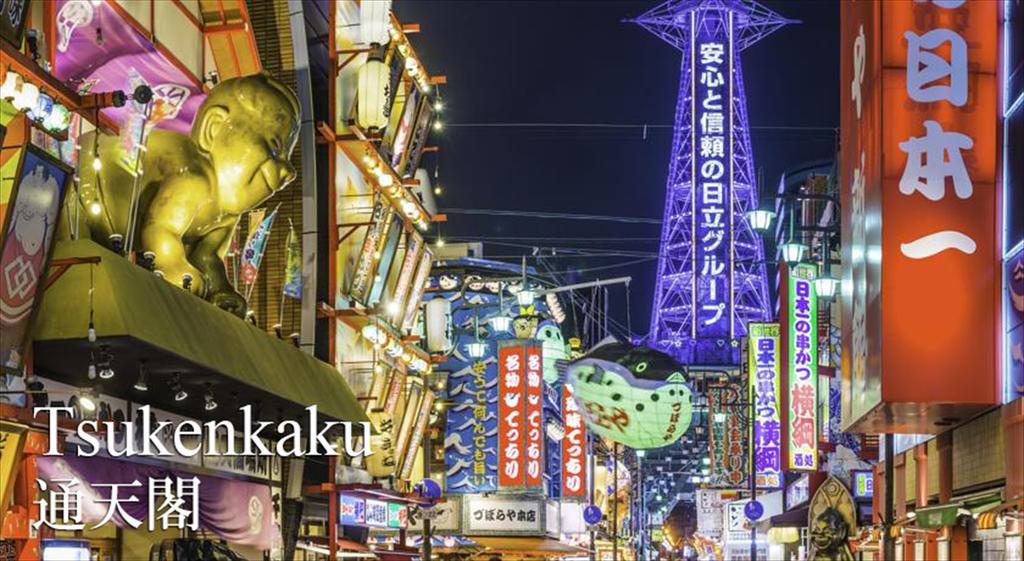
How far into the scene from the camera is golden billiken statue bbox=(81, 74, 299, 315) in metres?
18.3

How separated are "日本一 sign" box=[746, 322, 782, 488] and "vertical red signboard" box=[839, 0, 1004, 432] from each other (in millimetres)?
22248

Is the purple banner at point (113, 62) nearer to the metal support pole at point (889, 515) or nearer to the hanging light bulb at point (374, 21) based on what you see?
the hanging light bulb at point (374, 21)

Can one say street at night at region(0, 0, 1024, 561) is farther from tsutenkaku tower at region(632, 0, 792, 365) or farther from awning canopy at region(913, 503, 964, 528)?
tsutenkaku tower at region(632, 0, 792, 365)

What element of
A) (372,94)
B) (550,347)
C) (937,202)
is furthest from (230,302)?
(550,347)

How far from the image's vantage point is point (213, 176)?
739 inches

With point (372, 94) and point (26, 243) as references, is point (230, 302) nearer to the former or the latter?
point (26, 243)

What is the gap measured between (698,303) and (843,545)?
63.2 m

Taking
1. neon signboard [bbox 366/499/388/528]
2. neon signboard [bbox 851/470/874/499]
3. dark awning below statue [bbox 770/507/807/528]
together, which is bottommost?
dark awning below statue [bbox 770/507/807/528]

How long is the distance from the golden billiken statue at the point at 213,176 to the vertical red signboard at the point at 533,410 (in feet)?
77.9

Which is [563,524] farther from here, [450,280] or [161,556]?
[161,556]

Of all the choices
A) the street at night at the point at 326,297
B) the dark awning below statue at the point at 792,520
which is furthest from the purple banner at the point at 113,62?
the dark awning below statue at the point at 792,520

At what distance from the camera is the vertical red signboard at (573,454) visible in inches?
2045

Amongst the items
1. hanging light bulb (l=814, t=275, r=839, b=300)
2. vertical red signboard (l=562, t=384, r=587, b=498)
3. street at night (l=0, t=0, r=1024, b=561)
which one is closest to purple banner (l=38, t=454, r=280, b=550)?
street at night (l=0, t=0, r=1024, b=561)

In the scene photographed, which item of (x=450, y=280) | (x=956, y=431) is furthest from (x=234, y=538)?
(x=450, y=280)
